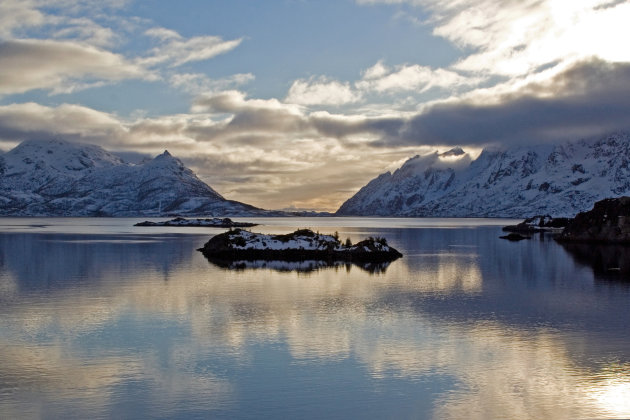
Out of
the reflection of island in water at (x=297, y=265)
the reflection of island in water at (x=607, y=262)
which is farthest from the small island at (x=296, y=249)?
the reflection of island in water at (x=607, y=262)

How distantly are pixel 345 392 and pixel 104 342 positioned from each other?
12.3m

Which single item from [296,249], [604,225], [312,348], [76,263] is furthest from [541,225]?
[312,348]

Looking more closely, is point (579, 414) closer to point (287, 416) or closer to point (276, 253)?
point (287, 416)

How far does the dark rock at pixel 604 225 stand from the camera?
4193 inches

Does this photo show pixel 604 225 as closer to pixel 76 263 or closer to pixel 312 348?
pixel 76 263

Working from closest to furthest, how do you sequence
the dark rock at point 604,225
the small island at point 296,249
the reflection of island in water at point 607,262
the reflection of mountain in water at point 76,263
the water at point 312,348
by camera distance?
the water at point 312,348 → the reflection of mountain in water at point 76,263 → the reflection of island in water at point 607,262 → the small island at point 296,249 → the dark rock at point 604,225

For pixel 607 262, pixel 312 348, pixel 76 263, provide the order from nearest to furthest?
1. pixel 312 348
2. pixel 76 263
3. pixel 607 262

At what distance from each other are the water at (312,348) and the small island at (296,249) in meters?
21.9

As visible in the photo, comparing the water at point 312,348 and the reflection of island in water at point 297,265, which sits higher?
the reflection of island in water at point 297,265

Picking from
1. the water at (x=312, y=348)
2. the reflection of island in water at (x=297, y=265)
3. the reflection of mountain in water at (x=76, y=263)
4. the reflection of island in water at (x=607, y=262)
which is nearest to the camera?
the water at (x=312, y=348)

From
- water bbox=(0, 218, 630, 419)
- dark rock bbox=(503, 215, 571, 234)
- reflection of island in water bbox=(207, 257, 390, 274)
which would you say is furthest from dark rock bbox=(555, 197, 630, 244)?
water bbox=(0, 218, 630, 419)

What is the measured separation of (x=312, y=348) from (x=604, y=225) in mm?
98696

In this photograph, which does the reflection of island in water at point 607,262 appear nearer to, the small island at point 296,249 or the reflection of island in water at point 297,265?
the reflection of island in water at point 297,265

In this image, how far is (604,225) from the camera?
366 ft
